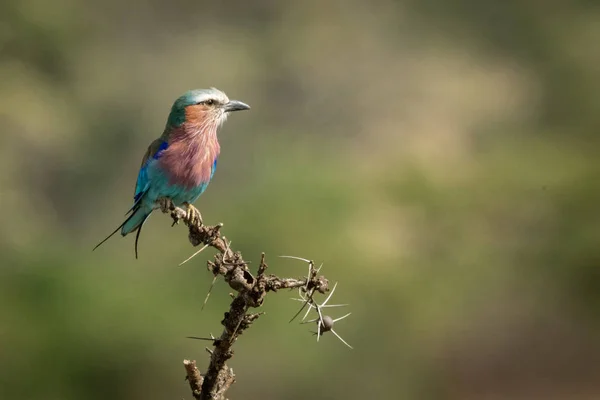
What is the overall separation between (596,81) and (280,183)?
476 cm

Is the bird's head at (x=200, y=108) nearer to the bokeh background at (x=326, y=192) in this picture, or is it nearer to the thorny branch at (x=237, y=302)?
the thorny branch at (x=237, y=302)

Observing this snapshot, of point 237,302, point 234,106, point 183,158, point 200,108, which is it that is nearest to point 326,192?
point 234,106

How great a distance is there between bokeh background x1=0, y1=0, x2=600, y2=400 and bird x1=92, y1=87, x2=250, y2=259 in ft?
10.9

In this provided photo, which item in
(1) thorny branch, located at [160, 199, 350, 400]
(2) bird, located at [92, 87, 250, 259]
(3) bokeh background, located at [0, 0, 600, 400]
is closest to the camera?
(1) thorny branch, located at [160, 199, 350, 400]

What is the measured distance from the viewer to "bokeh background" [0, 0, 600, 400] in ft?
22.2

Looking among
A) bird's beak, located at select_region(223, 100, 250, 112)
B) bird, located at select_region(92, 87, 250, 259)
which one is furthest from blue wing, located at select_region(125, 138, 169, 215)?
bird's beak, located at select_region(223, 100, 250, 112)

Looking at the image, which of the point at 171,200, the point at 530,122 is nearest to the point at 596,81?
the point at 530,122

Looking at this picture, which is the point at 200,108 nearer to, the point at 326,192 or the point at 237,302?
the point at 237,302

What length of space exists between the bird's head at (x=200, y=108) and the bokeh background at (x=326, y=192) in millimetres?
3373

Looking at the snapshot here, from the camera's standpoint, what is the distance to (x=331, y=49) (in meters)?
11.0

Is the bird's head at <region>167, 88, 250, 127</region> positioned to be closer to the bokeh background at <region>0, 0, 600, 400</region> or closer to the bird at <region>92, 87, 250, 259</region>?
the bird at <region>92, 87, 250, 259</region>

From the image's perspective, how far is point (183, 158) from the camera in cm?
312

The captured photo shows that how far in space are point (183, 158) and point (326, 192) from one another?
5417mm

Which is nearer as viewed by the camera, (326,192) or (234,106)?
(234,106)
